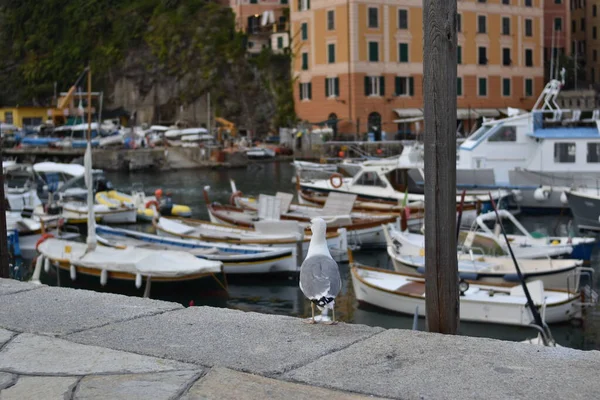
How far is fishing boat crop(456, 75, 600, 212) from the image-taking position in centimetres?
3128

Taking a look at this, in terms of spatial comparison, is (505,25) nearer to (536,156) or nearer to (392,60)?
(392,60)

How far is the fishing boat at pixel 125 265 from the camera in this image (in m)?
17.6

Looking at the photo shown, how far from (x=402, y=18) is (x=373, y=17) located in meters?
2.11

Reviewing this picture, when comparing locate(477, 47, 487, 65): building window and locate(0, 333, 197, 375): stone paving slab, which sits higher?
locate(477, 47, 487, 65): building window

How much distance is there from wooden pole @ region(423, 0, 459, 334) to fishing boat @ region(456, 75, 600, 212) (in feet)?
86.5

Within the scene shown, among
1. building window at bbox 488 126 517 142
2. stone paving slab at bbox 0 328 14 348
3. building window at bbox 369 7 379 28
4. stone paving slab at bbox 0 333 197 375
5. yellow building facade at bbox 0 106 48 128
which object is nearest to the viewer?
stone paving slab at bbox 0 333 197 375

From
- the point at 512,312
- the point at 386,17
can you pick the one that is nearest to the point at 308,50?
the point at 386,17

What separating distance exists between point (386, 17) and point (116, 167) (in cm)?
2017

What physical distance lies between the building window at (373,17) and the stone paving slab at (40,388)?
52.9 m

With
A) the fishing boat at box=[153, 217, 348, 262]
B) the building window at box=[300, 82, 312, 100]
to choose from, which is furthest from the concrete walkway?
the building window at box=[300, 82, 312, 100]

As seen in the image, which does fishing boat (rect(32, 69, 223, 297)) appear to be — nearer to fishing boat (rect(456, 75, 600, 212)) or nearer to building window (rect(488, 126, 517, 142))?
fishing boat (rect(456, 75, 600, 212))

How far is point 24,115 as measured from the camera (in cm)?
7612

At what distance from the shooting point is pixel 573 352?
15.2 feet

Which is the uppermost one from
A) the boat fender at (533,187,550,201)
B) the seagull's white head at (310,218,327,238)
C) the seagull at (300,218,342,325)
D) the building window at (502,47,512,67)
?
the building window at (502,47,512,67)
